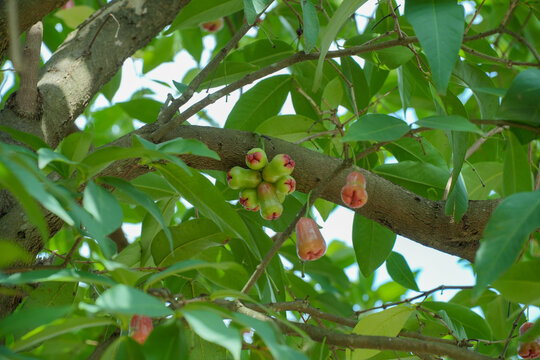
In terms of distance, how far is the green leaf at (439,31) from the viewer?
0.91 m

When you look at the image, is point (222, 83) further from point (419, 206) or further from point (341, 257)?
point (341, 257)

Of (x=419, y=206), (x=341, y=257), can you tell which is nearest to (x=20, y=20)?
(x=419, y=206)

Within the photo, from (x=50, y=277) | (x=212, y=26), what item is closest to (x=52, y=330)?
(x=50, y=277)

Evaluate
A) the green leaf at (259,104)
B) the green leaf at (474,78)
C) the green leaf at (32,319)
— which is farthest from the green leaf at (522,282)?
the green leaf at (259,104)

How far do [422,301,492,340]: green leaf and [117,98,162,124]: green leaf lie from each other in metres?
0.89

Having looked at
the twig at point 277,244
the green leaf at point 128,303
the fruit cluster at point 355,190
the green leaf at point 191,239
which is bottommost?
the fruit cluster at point 355,190

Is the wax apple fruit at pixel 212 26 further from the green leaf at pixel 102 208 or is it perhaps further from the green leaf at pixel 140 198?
the green leaf at pixel 102 208

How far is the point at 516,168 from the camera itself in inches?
39.4

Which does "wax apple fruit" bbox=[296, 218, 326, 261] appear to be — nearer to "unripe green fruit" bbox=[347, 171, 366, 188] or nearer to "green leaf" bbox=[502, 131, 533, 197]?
"unripe green fruit" bbox=[347, 171, 366, 188]

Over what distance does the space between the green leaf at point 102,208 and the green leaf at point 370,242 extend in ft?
2.85

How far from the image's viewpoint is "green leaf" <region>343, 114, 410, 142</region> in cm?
92

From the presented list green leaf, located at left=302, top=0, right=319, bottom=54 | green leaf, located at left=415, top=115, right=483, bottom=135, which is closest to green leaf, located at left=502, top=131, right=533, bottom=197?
green leaf, located at left=415, top=115, right=483, bottom=135

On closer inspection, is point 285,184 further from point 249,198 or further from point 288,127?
point 288,127

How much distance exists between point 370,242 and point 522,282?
2.41 ft
